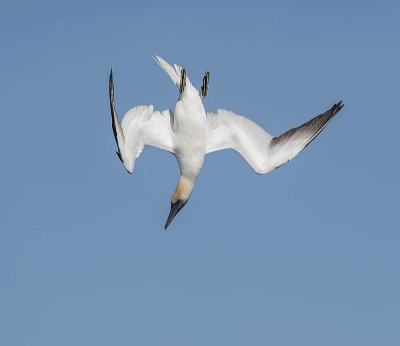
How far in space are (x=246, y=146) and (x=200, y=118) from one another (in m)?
1.66

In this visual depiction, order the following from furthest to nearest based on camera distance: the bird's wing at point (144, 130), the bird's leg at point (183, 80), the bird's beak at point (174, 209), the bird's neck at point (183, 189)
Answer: the bird's beak at point (174, 209)
the bird's neck at point (183, 189)
the bird's wing at point (144, 130)
the bird's leg at point (183, 80)

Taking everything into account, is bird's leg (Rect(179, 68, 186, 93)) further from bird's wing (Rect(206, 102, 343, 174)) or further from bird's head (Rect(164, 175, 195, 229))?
bird's head (Rect(164, 175, 195, 229))

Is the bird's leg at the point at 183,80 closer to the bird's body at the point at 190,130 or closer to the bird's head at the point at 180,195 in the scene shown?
the bird's body at the point at 190,130

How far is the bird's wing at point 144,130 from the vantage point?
17.0 m

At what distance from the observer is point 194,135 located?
17.0m

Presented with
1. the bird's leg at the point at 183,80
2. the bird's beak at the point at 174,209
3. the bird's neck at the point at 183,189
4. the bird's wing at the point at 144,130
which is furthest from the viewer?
the bird's beak at the point at 174,209

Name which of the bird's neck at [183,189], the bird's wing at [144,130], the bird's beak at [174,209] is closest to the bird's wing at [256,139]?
the bird's neck at [183,189]

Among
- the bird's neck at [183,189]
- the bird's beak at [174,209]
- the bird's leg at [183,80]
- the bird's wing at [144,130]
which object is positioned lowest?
the bird's beak at [174,209]

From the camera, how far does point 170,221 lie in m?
18.5

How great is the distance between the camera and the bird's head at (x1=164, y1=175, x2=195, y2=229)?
17.8 m

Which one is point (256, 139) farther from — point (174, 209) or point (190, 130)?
point (174, 209)

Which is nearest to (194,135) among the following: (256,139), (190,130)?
(190,130)

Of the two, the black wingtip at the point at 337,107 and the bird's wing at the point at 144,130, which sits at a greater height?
the black wingtip at the point at 337,107

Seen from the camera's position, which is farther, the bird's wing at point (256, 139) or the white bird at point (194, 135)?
the bird's wing at point (256, 139)
